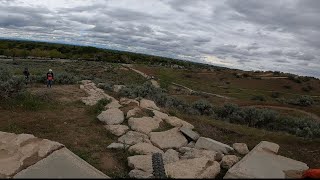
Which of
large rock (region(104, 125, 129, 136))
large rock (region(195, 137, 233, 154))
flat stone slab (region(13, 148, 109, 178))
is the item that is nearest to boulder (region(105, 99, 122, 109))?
large rock (region(104, 125, 129, 136))

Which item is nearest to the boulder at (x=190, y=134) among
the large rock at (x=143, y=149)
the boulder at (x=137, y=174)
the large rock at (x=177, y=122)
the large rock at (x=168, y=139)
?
the large rock at (x=168, y=139)

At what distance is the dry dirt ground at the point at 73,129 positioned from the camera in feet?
28.3

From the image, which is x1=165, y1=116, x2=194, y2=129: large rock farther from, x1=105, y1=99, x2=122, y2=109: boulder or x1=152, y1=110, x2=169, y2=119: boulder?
x1=105, y1=99, x2=122, y2=109: boulder

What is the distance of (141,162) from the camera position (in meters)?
8.11

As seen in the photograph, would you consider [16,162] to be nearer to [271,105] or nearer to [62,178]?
[62,178]

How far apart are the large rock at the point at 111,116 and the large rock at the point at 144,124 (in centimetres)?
42

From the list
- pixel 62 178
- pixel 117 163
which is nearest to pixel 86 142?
pixel 117 163

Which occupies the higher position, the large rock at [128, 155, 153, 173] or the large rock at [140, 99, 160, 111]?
the large rock at [140, 99, 160, 111]

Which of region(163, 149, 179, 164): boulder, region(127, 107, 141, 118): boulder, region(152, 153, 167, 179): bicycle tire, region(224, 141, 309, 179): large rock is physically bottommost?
region(163, 149, 179, 164): boulder

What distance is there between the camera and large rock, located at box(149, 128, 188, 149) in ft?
32.4

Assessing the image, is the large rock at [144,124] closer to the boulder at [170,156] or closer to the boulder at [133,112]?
the boulder at [133,112]

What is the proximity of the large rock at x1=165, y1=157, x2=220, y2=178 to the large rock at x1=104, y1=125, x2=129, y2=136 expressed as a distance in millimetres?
3190

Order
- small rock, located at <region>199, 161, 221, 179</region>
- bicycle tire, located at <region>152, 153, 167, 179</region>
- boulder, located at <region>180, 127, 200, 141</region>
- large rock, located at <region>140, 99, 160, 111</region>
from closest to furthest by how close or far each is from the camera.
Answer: bicycle tire, located at <region>152, 153, 167, 179</region>
small rock, located at <region>199, 161, 221, 179</region>
boulder, located at <region>180, 127, 200, 141</region>
large rock, located at <region>140, 99, 160, 111</region>

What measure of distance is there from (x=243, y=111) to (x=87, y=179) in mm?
15544
